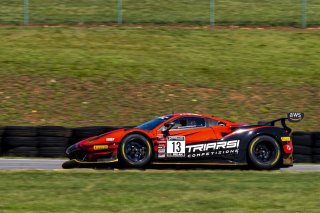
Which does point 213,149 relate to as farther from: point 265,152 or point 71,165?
point 71,165

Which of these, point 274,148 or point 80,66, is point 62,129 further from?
point 80,66

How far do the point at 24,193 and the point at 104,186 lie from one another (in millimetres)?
1323

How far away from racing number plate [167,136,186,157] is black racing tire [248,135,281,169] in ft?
4.39

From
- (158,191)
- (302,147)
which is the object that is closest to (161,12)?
(302,147)

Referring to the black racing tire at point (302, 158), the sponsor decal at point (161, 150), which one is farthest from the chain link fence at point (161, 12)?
the sponsor decal at point (161, 150)

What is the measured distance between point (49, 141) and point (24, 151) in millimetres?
617

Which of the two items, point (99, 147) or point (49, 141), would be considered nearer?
point (99, 147)

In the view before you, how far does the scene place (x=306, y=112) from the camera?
2188 centimetres

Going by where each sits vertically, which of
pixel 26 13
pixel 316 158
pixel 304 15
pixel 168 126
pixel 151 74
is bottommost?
pixel 316 158

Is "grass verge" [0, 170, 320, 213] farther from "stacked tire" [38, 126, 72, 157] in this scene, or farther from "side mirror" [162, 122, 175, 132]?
"stacked tire" [38, 126, 72, 157]

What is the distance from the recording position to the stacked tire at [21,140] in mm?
16500

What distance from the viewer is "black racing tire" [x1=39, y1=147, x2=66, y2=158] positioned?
16562 mm

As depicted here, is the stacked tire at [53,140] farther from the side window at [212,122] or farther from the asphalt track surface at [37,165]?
the side window at [212,122]

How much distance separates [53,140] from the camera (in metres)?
16.5
